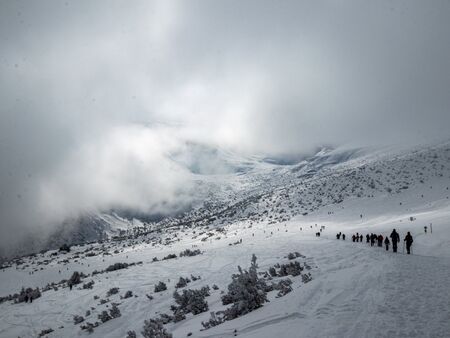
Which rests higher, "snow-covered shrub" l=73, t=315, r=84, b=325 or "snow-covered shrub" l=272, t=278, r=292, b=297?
"snow-covered shrub" l=272, t=278, r=292, b=297

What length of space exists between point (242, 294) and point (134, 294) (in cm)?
1104

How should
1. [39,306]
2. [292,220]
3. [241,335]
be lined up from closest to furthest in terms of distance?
1. [241,335]
2. [39,306]
3. [292,220]

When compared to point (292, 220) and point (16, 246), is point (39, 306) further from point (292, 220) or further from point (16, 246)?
point (16, 246)

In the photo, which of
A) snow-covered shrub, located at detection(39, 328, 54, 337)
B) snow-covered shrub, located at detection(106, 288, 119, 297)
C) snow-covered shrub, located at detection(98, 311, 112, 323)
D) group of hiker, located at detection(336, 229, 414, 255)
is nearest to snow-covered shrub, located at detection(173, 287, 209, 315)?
snow-covered shrub, located at detection(98, 311, 112, 323)

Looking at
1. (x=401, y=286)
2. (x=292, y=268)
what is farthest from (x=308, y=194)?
(x=401, y=286)

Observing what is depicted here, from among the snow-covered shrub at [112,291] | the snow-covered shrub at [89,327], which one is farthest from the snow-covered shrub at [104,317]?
the snow-covered shrub at [112,291]

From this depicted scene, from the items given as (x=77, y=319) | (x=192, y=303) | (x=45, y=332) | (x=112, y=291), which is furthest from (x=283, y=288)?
(x=112, y=291)

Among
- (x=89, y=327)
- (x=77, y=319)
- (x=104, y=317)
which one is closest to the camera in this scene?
(x=89, y=327)

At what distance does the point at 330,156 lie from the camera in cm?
17362

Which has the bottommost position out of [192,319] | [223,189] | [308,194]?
[192,319]

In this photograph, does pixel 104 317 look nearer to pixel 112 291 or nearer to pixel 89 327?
pixel 89 327

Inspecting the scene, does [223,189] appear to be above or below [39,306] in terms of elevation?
above

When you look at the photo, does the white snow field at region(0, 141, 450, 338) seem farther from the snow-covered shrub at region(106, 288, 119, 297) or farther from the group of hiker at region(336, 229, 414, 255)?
the group of hiker at region(336, 229, 414, 255)

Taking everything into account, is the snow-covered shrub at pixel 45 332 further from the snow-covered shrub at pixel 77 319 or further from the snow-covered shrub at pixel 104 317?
the snow-covered shrub at pixel 104 317
